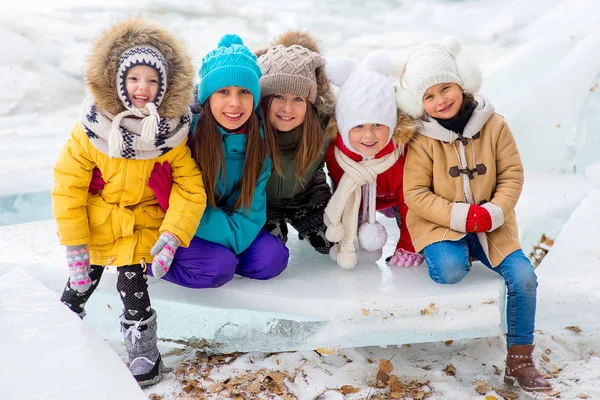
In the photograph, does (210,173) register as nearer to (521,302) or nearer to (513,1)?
(521,302)

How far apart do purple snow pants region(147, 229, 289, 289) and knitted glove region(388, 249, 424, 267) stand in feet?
1.61

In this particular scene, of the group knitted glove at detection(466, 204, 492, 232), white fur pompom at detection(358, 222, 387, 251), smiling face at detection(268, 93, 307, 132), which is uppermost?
smiling face at detection(268, 93, 307, 132)

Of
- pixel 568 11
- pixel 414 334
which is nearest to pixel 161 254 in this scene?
pixel 414 334

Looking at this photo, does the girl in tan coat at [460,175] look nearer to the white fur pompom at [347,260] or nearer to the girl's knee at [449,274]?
the girl's knee at [449,274]

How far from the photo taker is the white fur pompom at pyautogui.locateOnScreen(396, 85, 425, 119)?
85.7 inches

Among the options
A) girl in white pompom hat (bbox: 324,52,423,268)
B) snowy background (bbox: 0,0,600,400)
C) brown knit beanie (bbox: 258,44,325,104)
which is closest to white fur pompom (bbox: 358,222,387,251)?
girl in white pompom hat (bbox: 324,52,423,268)

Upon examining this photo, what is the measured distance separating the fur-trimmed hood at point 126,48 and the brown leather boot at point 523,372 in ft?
4.80

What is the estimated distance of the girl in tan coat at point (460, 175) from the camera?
6.85 feet

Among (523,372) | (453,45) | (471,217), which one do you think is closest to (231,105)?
(453,45)

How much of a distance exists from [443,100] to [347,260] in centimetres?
73

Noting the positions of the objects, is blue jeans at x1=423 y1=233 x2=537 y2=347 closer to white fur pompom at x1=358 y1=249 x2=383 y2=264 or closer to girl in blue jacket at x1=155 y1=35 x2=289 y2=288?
white fur pompom at x1=358 y1=249 x2=383 y2=264

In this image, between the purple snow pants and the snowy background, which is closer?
the snowy background

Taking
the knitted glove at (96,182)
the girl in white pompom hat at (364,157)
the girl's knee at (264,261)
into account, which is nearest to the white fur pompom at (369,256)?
the girl in white pompom hat at (364,157)

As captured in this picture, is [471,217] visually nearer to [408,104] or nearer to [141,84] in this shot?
[408,104]
